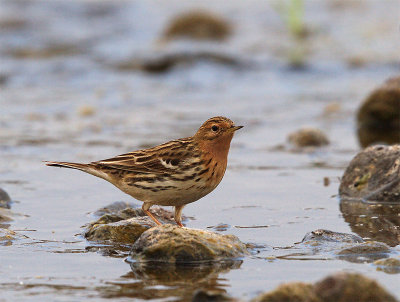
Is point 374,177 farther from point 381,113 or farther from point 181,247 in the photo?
point 381,113

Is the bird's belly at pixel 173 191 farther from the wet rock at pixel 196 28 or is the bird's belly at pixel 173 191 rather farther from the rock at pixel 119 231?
the wet rock at pixel 196 28

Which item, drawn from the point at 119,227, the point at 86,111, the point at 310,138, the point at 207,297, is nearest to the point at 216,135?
the point at 119,227

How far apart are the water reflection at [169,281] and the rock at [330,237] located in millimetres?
994

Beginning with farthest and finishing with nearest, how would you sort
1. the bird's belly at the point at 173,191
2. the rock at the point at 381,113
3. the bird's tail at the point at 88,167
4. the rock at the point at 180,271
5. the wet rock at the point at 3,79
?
the wet rock at the point at 3,79 → the rock at the point at 381,113 → the bird's tail at the point at 88,167 → the bird's belly at the point at 173,191 → the rock at the point at 180,271

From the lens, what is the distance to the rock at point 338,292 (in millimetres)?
5949

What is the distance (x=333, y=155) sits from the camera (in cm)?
1317

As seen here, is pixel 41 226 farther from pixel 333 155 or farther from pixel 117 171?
pixel 333 155

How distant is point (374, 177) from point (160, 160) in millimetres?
2936

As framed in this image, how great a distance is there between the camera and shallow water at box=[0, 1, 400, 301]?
7324 mm

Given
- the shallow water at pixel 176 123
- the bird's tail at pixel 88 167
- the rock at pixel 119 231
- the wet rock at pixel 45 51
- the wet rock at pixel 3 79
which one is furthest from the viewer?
the wet rock at pixel 45 51

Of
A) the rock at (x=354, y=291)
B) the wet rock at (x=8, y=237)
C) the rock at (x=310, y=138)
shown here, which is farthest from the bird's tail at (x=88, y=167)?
the rock at (x=310, y=138)

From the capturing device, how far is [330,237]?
26.8 feet

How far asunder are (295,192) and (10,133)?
20.3ft

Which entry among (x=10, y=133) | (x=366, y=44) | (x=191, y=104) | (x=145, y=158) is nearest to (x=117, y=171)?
(x=145, y=158)
